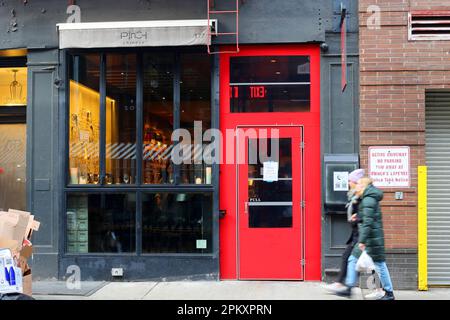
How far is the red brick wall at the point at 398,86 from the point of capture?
27.4 ft

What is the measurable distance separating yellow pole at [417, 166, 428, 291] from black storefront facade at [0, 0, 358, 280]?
1327mm

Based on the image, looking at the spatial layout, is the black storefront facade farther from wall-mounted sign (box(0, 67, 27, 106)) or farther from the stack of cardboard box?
the stack of cardboard box

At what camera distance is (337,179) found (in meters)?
8.50

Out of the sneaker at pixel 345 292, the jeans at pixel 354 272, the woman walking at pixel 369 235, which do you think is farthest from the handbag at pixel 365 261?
the sneaker at pixel 345 292

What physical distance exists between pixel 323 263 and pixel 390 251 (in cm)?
106

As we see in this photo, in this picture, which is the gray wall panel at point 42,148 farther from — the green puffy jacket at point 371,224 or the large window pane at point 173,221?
the green puffy jacket at point 371,224

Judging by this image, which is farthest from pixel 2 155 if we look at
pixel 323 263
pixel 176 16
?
pixel 323 263

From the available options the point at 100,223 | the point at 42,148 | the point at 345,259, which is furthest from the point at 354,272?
the point at 42,148

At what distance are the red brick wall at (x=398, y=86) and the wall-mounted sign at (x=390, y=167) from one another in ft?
0.28

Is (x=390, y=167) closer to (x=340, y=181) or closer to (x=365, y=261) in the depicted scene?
(x=340, y=181)

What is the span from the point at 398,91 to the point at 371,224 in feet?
8.97

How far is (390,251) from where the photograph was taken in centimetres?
834

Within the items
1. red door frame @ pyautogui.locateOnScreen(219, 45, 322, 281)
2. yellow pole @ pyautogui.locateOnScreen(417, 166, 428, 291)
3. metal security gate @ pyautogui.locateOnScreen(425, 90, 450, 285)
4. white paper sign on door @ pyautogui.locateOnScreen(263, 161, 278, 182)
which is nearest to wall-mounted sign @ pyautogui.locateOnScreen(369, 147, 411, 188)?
yellow pole @ pyautogui.locateOnScreen(417, 166, 428, 291)

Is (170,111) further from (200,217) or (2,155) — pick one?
(2,155)
